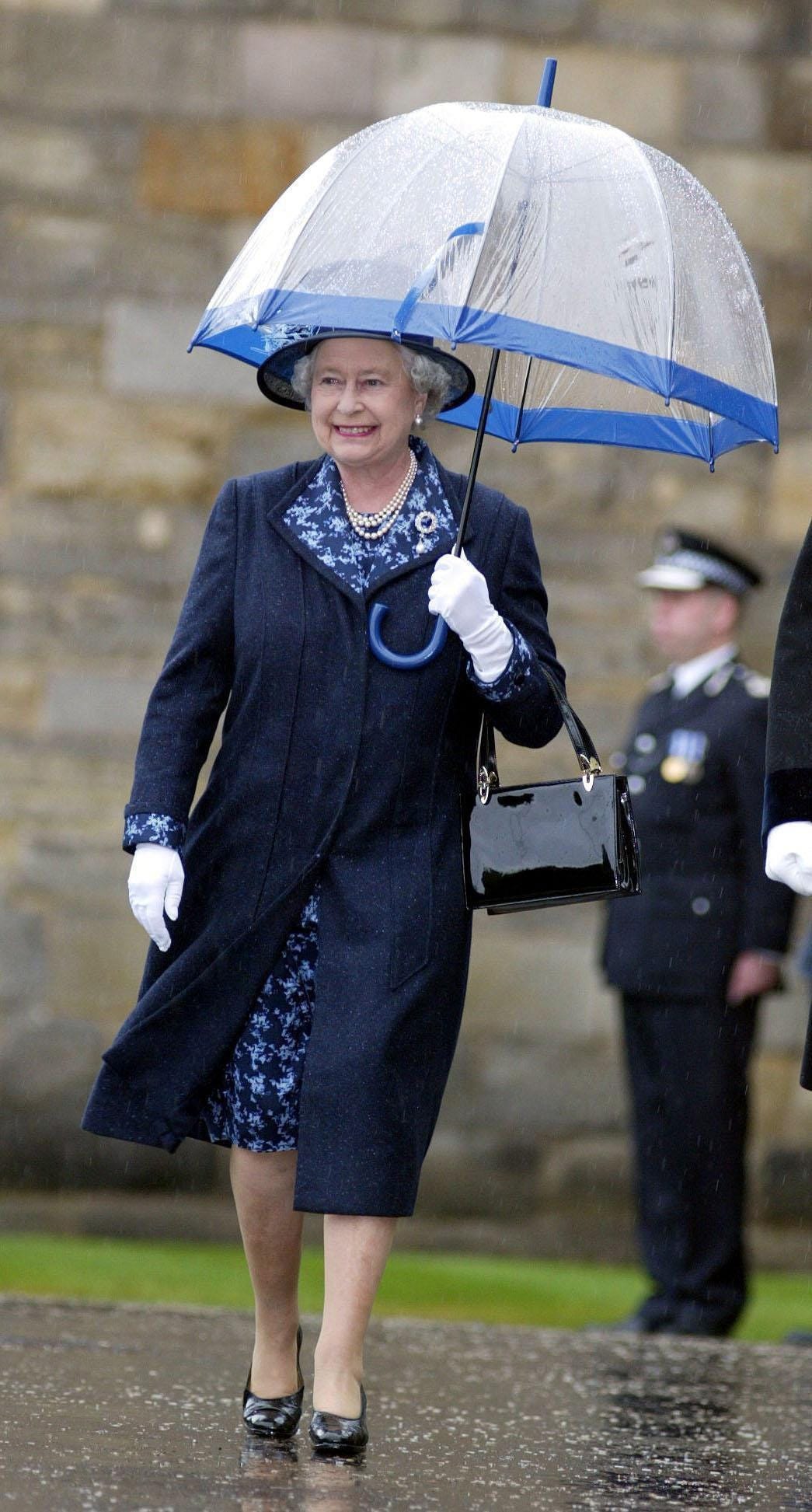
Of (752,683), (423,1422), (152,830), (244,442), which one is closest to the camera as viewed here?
(152,830)

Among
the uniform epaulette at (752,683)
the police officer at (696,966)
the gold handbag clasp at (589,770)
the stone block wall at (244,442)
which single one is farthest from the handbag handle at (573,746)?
the stone block wall at (244,442)

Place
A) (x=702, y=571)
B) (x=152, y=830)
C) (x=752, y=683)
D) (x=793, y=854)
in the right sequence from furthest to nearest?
(x=702, y=571) → (x=752, y=683) → (x=152, y=830) → (x=793, y=854)

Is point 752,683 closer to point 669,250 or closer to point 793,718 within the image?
point 793,718

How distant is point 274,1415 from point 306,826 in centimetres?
90

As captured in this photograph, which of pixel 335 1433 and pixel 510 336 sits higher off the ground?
pixel 510 336

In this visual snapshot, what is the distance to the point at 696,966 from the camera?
18.7ft

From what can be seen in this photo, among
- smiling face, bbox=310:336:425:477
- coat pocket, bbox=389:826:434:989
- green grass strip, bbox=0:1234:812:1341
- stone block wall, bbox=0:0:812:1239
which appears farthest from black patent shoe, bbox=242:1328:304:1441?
stone block wall, bbox=0:0:812:1239

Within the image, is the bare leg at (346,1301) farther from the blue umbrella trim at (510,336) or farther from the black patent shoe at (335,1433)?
the blue umbrella trim at (510,336)

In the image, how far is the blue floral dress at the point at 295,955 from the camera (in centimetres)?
325

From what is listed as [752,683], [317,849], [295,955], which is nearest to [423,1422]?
[295,955]

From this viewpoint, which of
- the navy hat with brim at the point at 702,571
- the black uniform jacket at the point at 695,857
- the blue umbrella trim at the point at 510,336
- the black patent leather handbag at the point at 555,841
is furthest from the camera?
the navy hat with brim at the point at 702,571

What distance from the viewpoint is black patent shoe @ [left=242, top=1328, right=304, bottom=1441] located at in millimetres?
3334

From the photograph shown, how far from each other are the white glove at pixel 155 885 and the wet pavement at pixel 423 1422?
0.76m

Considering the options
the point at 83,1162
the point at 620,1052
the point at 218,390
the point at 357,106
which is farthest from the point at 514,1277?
the point at 357,106
